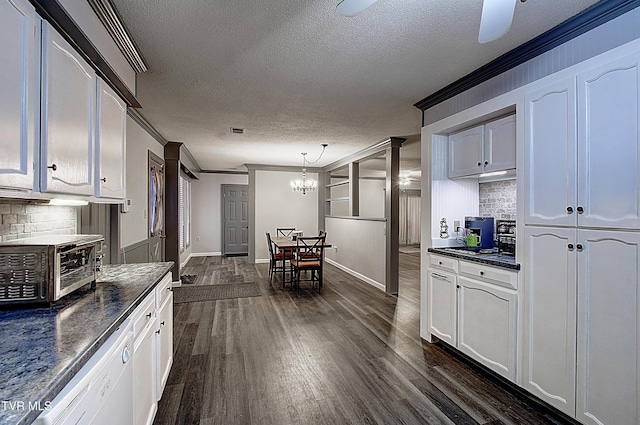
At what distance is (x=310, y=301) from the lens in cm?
456

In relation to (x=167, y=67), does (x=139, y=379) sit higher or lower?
lower

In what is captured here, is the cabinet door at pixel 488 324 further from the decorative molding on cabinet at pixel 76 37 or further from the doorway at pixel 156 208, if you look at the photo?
the doorway at pixel 156 208

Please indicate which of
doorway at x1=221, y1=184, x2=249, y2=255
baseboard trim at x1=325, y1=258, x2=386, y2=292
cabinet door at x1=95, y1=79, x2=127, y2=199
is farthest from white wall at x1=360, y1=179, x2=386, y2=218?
cabinet door at x1=95, y1=79, x2=127, y2=199

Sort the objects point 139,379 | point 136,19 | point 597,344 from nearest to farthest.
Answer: point 139,379, point 597,344, point 136,19

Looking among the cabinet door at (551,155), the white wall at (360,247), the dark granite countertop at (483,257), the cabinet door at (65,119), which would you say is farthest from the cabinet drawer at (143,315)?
the white wall at (360,247)

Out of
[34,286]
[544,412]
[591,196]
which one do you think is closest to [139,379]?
[34,286]

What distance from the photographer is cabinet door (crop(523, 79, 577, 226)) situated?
1.89 m

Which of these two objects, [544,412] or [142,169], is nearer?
[544,412]

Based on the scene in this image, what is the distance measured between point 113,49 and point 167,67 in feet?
2.00

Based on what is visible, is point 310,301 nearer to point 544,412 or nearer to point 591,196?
point 544,412

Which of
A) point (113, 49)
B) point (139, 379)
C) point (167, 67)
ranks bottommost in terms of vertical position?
point (139, 379)

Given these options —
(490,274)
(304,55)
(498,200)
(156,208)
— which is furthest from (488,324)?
(156,208)

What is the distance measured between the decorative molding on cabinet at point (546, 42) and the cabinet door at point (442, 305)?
5.48 feet

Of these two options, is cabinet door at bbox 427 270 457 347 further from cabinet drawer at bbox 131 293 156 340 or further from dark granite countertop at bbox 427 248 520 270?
cabinet drawer at bbox 131 293 156 340
